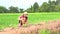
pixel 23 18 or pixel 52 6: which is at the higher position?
pixel 23 18

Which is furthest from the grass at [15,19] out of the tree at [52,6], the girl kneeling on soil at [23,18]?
the tree at [52,6]

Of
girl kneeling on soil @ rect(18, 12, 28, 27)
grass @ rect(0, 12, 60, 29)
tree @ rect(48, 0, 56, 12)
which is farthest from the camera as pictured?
tree @ rect(48, 0, 56, 12)

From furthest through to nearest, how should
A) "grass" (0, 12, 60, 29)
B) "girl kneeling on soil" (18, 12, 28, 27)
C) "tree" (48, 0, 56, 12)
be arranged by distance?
1. "tree" (48, 0, 56, 12)
2. "grass" (0, 12, 60, 29)
3. "girl kneeling on soil" (18, 12, 28, 27)

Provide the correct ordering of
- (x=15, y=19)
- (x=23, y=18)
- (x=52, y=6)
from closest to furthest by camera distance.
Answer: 1. (x=23, y=18)
2. (x=15, y=19)
3. (x=52, y=6)

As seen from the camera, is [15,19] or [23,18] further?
[15,19]

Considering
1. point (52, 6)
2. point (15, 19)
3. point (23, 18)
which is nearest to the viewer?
point (23, 18)

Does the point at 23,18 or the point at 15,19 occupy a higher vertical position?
the point at 23,18

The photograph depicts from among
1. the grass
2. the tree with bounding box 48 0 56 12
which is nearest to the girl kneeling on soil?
the grass

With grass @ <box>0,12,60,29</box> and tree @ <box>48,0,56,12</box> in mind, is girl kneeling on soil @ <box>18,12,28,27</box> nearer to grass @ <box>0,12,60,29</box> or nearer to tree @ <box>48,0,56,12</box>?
grass @ <box>0,12,60,29</box>

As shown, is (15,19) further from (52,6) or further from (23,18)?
(52,6)

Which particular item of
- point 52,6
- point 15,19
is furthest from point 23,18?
point 52,6

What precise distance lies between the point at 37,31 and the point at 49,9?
5389 centimetres

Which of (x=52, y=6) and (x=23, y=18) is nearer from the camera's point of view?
(x=23, y=18)

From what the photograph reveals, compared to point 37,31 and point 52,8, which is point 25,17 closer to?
point 37,31
